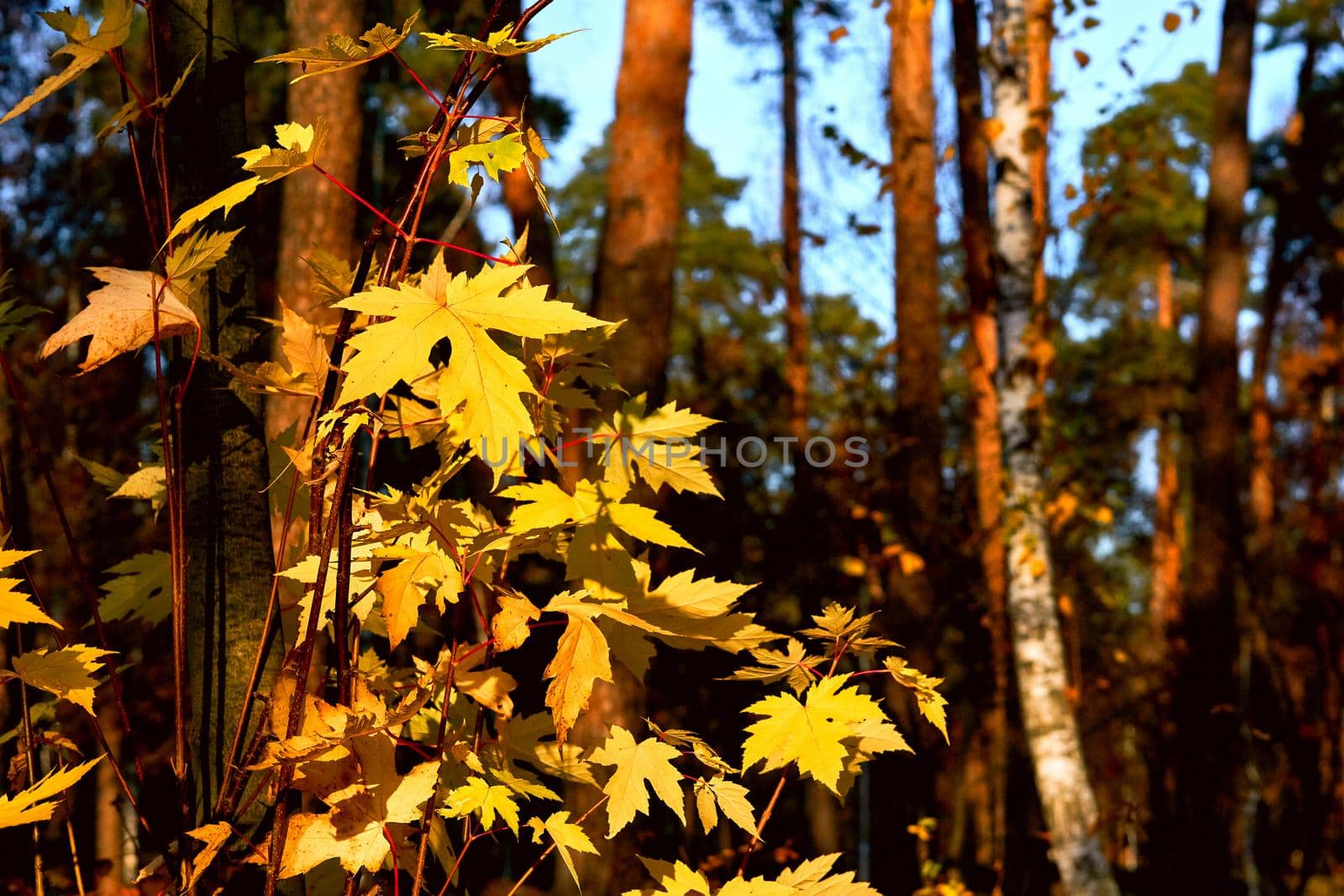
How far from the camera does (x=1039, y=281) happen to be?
7918mm

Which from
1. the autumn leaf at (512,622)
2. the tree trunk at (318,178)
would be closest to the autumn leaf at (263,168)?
the autumn leaf at (512,622)

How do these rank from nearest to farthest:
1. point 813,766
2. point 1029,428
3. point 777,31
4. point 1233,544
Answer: point 813,766, point 1029,428, point 1233,544, point 777,31

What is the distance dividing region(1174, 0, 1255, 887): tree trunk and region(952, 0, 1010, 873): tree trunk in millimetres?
1190

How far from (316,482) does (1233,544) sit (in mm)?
7380

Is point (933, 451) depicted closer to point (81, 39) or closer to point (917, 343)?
point (917, 343)

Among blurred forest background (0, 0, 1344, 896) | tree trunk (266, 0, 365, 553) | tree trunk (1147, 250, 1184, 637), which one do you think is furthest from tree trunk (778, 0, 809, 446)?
tree trunk (266, 0, 365, 553)

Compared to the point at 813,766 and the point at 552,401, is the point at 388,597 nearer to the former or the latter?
the point at 552,401

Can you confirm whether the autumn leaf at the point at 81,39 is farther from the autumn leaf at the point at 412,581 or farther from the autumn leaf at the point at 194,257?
the autumn leaf at the point at 412,581

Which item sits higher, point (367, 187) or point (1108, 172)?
point (1108, 172)

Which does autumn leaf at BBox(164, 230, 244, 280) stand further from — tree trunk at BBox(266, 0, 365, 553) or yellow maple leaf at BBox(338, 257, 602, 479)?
tree trunk at BBox(266, 0, 365, 553)

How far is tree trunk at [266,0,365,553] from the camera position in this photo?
2922mm

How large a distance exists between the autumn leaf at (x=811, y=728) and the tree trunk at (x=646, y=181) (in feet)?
7.70

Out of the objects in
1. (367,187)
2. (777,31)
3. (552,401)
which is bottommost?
(552,401)

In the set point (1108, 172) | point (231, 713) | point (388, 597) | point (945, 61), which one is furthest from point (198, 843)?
point (945, 61)
